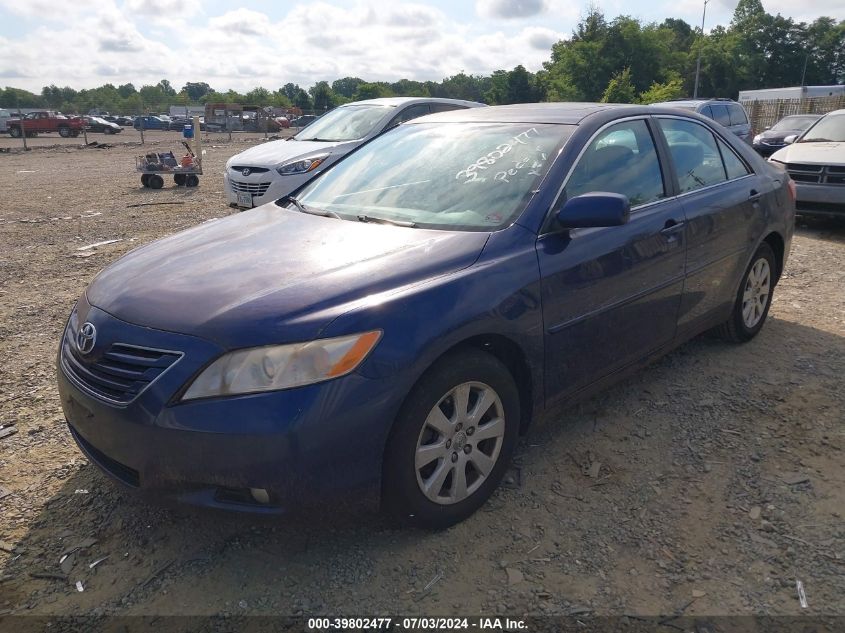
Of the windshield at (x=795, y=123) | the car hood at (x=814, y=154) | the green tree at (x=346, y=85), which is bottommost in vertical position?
the car hood at (x=814, y=154)

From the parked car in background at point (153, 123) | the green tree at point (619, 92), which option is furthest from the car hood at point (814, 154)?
the parked car in background at point (153, 123)

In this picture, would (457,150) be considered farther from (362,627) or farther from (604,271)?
(362,627)

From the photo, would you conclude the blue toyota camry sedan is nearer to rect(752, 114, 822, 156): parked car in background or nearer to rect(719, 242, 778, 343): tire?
rect(719, 242, 778, 343): tire

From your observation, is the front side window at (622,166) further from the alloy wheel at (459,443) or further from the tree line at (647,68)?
the tree line at (647,68)

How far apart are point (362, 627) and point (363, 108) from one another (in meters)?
9.13

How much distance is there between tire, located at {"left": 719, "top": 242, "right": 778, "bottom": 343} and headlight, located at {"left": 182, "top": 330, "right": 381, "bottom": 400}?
3238 mm

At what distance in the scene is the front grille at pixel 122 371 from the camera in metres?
2.31

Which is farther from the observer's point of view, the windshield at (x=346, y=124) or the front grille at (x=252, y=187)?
the windshield at (x=346, y=124)

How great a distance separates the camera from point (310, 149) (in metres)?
9.55

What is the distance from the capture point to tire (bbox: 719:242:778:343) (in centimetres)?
448

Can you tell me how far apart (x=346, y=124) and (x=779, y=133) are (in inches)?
484

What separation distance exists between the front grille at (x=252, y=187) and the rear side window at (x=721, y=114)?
10148 mm

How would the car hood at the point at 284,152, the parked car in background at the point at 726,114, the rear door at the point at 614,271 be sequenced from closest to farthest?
the rear door at the point at 614,271 < the car hood at the point at 284,152 < the parked car in background at the point at 726,114

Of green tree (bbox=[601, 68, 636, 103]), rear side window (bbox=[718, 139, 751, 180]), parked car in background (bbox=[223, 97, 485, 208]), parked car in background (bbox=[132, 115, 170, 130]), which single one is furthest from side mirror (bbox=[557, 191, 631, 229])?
parked car in background (bbox=[132, 115, 170, 130])
